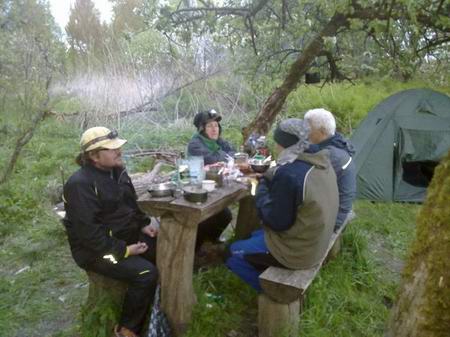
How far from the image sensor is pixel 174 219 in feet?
8.64

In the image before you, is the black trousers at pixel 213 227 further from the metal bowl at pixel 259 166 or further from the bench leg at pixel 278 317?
the bench leg at pixel 278 317

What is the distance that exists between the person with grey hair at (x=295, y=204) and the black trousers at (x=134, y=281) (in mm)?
673

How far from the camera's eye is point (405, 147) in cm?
559

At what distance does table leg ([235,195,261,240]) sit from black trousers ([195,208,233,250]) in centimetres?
17

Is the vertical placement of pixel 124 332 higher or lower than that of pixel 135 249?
lower

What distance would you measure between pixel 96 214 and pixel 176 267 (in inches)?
23.8

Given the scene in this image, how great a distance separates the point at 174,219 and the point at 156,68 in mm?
7232

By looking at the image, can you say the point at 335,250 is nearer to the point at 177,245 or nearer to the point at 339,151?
the point at 339,151

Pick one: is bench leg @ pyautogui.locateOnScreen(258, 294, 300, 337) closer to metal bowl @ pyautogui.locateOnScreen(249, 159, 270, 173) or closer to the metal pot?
the metal pot

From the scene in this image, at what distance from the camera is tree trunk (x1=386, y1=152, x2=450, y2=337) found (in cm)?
98

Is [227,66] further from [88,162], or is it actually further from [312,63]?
[88,162]

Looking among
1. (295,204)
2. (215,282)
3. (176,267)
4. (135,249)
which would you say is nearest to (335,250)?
(215,282)

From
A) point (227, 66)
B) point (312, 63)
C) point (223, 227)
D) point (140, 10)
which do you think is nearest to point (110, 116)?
point (227, 66)

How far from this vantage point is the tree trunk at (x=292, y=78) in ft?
16.9
